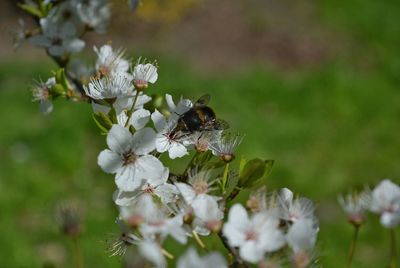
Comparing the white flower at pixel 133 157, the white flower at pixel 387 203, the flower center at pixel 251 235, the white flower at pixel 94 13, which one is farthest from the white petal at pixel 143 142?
the white flower at pixel 94 13

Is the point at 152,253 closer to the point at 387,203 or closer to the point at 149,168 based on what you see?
the point at 149,168

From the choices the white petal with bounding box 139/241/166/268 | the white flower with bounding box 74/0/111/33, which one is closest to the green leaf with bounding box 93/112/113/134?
the white petal with bounding box 139/241/166/268

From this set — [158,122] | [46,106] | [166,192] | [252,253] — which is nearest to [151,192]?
[166,192]

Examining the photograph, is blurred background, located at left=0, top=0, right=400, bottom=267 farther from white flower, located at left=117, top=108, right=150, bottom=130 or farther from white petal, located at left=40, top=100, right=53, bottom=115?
white flower, located at left=117, top=108, right=150, bottom=130

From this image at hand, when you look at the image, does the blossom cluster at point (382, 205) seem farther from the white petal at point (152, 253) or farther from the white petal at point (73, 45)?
the white petal at point (73, 45)

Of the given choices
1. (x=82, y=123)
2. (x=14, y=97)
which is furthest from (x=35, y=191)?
(x=14, y=97)

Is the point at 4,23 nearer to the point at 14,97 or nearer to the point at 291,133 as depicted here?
the point at 14,97
